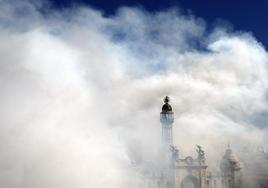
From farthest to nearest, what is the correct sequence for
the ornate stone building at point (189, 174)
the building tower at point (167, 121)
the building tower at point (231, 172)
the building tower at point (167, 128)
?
1. the building tower at point (167, 121)
2. the building tower at point (167, 128)
3. the building tower at point (231, 172)
4. the ornate stone building at point (189, 174)

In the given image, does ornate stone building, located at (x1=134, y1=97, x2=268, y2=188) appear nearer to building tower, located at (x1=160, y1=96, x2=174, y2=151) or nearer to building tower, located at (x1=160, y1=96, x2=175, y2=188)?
building tower, located at (x1=160, y1=96, x2=175, y2=188)

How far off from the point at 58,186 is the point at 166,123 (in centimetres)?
2186

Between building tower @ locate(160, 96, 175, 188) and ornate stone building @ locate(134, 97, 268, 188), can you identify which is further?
building tower @ locate(160, 96, 175, 188)

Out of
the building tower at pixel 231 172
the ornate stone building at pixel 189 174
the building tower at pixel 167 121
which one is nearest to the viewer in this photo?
the ornate stone building at pixel 189 174

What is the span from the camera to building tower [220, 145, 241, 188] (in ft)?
171

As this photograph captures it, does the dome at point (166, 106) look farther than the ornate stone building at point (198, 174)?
Yes

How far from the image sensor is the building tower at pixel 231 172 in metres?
52.1

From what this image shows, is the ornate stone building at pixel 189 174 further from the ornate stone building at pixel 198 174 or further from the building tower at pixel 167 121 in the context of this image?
the building tower at pixel 167 121

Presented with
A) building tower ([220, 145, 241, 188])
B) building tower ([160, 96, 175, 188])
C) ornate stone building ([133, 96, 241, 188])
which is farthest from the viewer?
building tower ([160, 96, 175, 188])

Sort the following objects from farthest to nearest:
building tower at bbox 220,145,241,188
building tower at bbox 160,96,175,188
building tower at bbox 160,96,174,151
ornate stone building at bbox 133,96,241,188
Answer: building tower at bbox 160,96,174,151
building tower at bbox 160,96,175,188
building tower at bbox 220,145,241,188
ornate stone building at bbox 133,96,241,188

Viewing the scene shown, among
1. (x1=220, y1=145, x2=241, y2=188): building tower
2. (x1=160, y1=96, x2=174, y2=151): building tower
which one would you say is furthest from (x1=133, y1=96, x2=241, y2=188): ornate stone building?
(x1=160, y1=96, x2=174, y2=151): building tower

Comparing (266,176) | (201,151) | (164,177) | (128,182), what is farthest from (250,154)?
(128,182)

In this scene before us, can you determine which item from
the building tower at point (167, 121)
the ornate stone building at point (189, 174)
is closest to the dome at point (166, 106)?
the building tower at point (167, 121)

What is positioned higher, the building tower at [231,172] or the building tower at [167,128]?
the building tower at [167,128]
